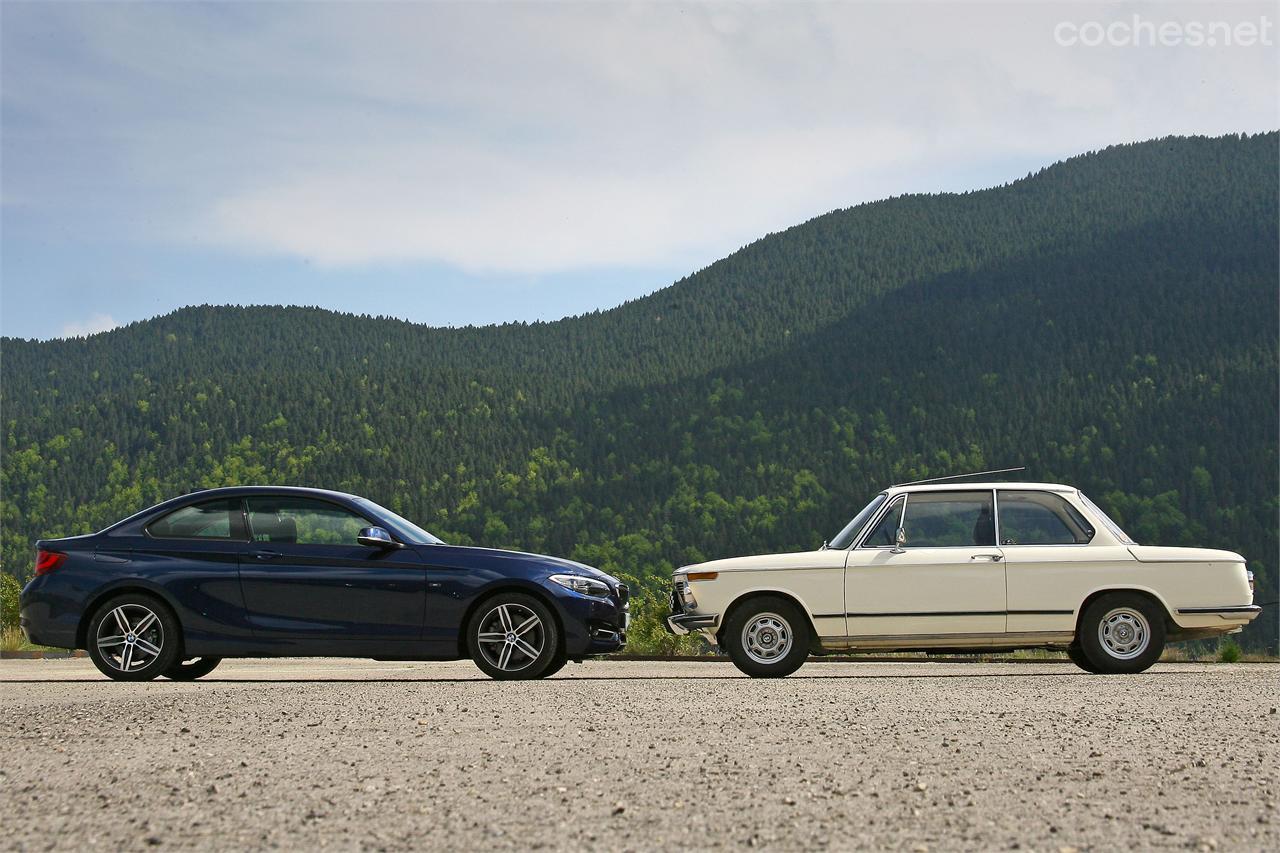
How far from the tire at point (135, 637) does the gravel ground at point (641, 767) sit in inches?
33.7

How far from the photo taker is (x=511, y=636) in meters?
11.8

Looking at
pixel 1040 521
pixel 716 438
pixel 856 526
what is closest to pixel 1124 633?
pixel 1040 521

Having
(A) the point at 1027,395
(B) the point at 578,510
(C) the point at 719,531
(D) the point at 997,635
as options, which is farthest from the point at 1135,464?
(D) the point at 997,635

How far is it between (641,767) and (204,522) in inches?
269

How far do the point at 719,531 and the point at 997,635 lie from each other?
132703 millimetres

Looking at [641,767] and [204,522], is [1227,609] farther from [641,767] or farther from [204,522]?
[204,522]

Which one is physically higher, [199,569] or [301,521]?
[301,521]

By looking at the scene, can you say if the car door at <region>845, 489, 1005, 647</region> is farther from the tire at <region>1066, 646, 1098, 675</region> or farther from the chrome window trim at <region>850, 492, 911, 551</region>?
the tire at <region>1066, 646, 1098, 675</region>

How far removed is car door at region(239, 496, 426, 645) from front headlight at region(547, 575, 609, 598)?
3.68 feet

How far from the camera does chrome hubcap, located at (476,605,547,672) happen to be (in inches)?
466

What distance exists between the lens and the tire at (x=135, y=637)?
12.0 metres

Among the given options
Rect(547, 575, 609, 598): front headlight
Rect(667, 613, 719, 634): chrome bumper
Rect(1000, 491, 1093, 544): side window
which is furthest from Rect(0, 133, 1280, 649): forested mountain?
Rect(547, 575, 609, 598): front headlight

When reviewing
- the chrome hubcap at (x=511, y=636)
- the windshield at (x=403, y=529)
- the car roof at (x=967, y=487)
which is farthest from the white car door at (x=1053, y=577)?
the windshield at (x=403, y=529)

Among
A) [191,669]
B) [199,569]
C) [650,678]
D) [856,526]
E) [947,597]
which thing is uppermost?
[856,526]
